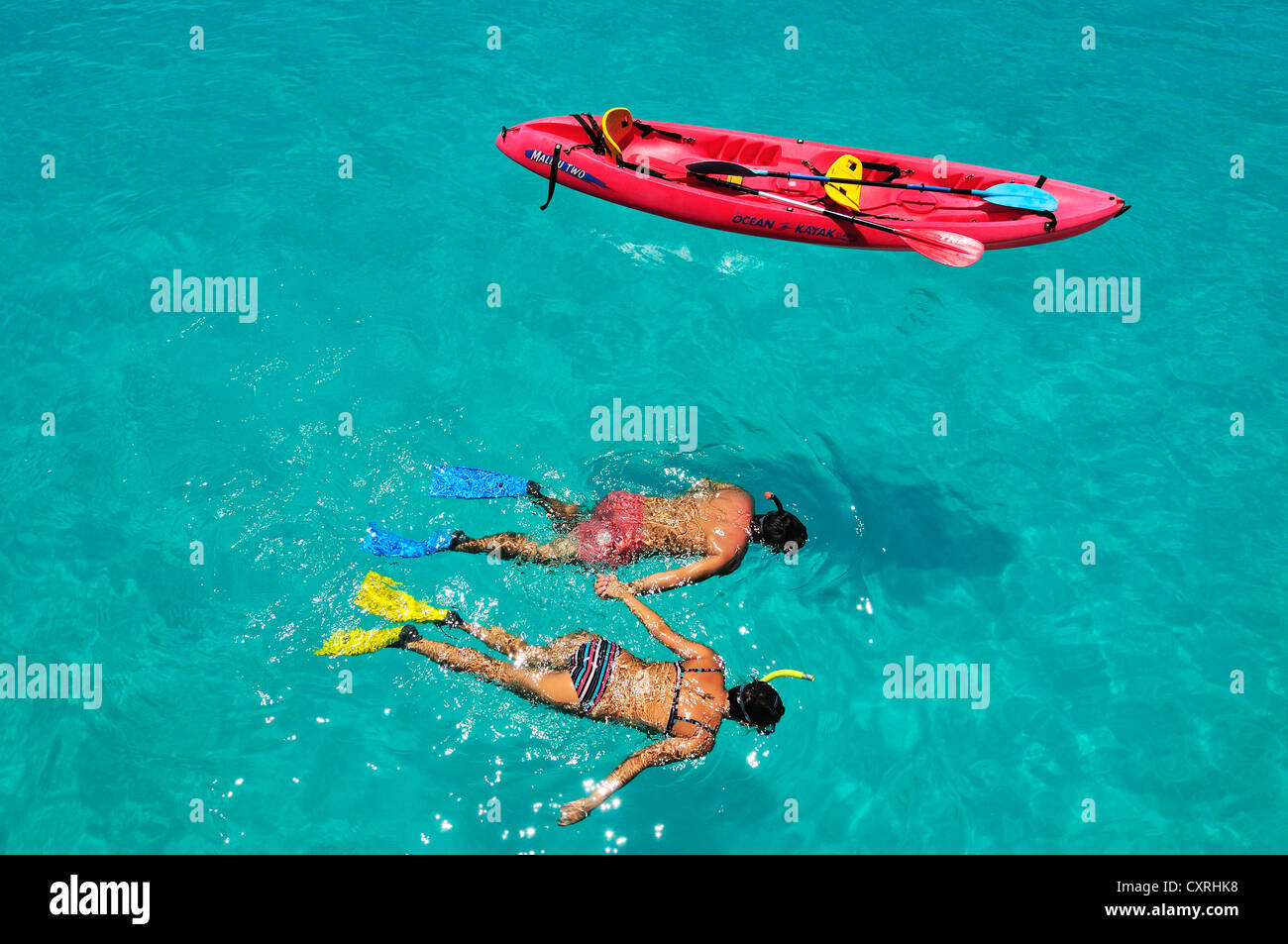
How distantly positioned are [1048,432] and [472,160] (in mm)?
8035

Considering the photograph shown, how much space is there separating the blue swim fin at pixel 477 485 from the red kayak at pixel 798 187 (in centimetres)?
418

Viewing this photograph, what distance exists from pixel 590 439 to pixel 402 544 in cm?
227

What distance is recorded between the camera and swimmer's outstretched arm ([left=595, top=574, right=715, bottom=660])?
7211 millimetres

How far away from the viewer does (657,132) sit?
11367mm

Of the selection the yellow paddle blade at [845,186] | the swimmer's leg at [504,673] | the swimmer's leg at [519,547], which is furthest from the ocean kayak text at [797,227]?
the swimmer's leg at [504,673]

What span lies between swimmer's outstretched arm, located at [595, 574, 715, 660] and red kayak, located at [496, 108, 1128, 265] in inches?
206

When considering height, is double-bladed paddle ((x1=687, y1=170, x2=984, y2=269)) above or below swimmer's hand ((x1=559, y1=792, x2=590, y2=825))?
above

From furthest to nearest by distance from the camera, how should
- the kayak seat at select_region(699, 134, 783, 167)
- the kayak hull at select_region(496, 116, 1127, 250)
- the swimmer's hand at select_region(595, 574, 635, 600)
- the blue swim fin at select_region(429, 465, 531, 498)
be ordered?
the kayak seat at select_region(699, 134, 783, 167) < the kayak hull at select_region(496, 116, 1127, 250) < the blue swim fin at select_region(429, 465, 531, 498) < the swimmer's hand at select_region(595, 574, 635, 600)

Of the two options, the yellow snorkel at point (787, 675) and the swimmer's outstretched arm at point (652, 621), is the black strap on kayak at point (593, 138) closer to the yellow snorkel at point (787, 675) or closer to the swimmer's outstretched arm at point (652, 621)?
the swimmer's outstretched arm at point (652, 621)

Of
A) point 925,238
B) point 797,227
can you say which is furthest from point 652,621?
point 925,238

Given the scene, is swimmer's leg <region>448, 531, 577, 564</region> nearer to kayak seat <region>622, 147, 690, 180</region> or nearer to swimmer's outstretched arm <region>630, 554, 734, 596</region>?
swimmer's outstretched arm <region>630, 554, 734, 596</region>

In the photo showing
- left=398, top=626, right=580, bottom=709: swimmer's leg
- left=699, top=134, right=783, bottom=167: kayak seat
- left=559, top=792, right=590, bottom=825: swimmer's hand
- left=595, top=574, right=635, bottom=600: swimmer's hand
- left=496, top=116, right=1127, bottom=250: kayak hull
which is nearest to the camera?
left=559, top=792, right=590, bottom=825: swimmer's hand

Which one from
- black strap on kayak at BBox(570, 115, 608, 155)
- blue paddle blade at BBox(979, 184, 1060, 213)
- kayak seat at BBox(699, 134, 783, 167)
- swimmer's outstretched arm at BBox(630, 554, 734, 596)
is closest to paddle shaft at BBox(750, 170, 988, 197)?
blue paddle blade at BBox(979, 184, 1060, 213)

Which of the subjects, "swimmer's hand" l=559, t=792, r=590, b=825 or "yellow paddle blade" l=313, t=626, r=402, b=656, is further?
"yellow paddle blade" l=313, t=626, r=402, b=656
